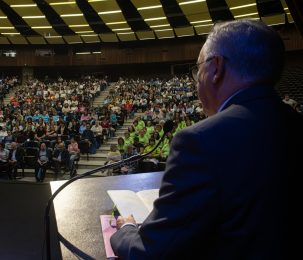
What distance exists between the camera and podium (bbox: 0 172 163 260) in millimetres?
802

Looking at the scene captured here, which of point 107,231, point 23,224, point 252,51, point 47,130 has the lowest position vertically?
point 23,224

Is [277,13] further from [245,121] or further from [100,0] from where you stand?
[245,121]

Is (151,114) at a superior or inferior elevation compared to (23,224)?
superior

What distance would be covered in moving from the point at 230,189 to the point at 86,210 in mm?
576

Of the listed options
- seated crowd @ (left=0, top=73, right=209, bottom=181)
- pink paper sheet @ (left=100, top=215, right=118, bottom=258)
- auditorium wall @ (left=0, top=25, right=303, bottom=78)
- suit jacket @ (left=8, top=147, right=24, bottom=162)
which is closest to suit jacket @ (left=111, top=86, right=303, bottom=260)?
pink paper sheet @ (left=100, top=215, right=118, bottom=258)

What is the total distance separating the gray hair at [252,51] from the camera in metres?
0.65

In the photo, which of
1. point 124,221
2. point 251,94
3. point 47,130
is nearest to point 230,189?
point 251,94

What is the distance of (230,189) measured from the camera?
1.82ft

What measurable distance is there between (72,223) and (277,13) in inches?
529

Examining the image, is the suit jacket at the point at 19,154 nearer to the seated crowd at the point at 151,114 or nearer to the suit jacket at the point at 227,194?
the seated crowd at the point at 151,114

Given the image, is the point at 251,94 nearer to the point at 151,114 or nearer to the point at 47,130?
the point at 47,130

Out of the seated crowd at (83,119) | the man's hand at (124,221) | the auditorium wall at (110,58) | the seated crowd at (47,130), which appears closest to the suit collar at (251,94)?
the man's hand at (124,221)

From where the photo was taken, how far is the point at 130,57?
1652cm

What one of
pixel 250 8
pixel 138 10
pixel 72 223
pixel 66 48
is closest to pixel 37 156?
pixel 72 223
